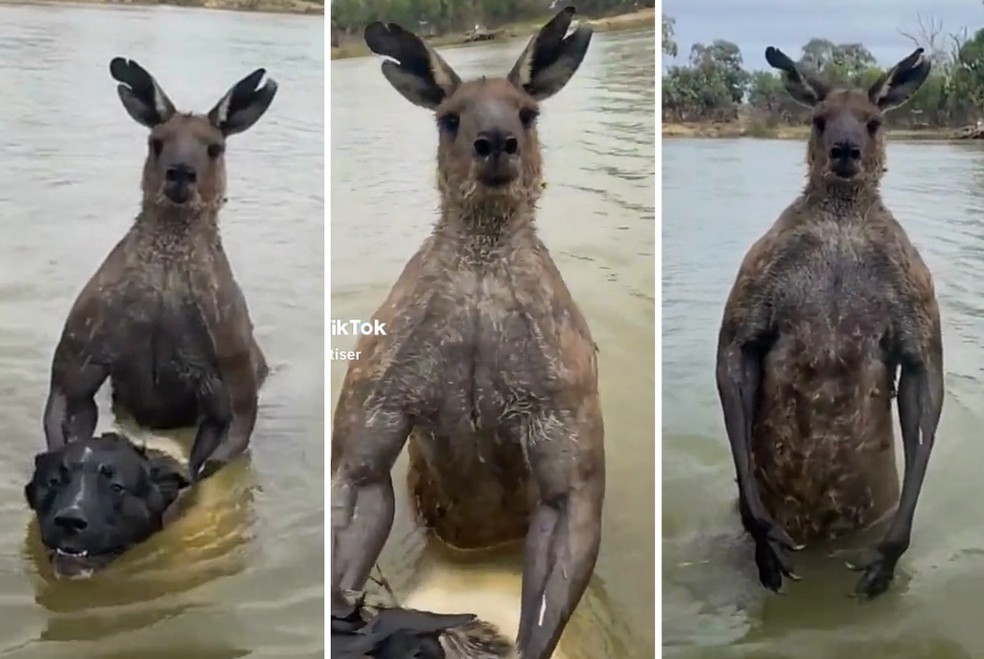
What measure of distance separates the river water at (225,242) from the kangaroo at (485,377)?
0.11 metres

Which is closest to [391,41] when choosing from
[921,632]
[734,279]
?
[734,279]

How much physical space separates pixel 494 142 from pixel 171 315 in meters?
0.66

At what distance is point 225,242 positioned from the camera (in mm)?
2406

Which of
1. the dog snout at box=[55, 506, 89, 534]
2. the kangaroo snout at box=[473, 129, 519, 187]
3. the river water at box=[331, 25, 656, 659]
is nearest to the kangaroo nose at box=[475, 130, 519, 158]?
the kangaroo snout at box=[473, 129, 519, 187]

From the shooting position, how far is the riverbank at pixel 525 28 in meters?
2.40

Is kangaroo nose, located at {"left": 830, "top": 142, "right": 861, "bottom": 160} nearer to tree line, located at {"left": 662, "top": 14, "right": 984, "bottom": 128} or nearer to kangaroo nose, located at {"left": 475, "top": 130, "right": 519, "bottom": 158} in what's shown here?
tree line, located at {"left": 662, "top": 14, "right": 984, "bottom": 128}

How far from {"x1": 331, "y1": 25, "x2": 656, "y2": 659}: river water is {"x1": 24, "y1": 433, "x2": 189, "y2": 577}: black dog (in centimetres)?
38

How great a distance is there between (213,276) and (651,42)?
913 mm

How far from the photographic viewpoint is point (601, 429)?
2.36 m

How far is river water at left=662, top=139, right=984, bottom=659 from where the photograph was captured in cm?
237

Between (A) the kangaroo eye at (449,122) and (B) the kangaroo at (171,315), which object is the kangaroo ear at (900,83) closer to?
(A) the kangaroo eye at (449,122)

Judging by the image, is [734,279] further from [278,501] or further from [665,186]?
[278,501]

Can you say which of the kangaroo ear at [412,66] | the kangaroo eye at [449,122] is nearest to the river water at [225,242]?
the kangaroo ear at [412,66]

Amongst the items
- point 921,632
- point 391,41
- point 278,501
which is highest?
point 391,41
